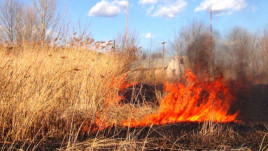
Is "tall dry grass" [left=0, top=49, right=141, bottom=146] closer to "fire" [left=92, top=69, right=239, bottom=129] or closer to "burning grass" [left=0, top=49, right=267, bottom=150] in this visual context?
"burning grass" [left=0, top=49, right=267, bottom=150]

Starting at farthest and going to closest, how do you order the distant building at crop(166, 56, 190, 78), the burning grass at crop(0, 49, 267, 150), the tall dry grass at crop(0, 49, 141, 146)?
the distant building at crop(166, 56, 190, 78), the tall dry grass at crop(0, 49, 141, 146), the burning grass at crop(0, 49, 267, 150)

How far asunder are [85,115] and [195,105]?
284cm

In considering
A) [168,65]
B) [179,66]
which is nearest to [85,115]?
[179,66]

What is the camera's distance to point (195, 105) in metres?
5.70

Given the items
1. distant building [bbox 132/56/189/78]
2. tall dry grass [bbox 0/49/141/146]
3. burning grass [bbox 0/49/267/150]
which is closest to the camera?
burning grass [bbox 0/49/267/150]

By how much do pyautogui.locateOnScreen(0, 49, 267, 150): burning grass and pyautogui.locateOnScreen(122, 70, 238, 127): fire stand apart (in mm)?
20

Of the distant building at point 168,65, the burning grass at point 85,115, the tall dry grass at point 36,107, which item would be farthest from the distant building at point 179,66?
the tall dry grass at point 36,107

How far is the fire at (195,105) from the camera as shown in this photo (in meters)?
4.93

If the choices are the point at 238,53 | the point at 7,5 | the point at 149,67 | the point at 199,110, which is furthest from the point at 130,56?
the point at 7,5

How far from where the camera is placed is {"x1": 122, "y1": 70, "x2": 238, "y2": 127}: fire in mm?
4925

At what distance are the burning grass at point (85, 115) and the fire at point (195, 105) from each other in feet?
0.06

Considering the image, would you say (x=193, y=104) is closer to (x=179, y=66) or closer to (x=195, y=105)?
(x=195, y=105)

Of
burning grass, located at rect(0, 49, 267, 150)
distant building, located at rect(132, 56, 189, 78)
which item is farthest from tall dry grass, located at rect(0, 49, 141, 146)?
distant building, located at rect(132, 56, 189, 78)

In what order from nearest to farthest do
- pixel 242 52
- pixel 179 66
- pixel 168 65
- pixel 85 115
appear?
A: pixel 85 115 < pixel 242 52 < pixel 179 66 < pixel 168 65
